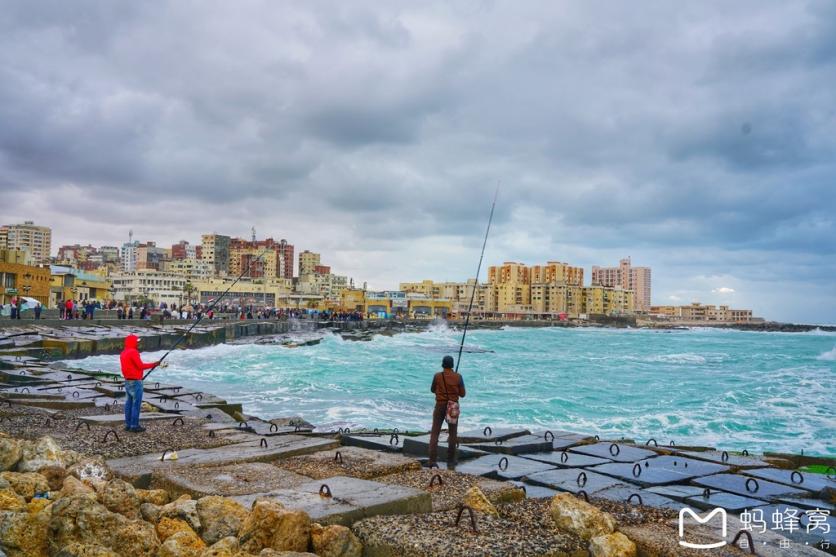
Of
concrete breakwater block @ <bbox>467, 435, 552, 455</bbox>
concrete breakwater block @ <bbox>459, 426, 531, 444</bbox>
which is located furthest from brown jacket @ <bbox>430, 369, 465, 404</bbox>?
concrete breakwater block @ <bbox>459, 426, 531, 444</bbox>

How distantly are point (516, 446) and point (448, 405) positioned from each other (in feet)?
4.01

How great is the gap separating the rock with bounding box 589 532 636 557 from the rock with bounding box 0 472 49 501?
3618 mm

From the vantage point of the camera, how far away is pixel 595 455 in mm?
6809

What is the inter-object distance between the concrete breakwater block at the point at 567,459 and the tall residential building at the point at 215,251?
534ft

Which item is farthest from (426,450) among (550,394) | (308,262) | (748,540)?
(308,262)

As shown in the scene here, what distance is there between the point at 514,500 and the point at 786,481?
2937 millimetres

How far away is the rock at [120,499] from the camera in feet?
12.8

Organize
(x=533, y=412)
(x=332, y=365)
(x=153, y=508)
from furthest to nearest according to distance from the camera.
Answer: (x=332, y=365) → (x=533, y=412) → (x=153, y=508)

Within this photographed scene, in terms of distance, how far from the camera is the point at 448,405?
6113 mm

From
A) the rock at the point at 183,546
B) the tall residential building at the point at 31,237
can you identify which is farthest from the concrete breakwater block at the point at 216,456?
the tall residential building at the point at 31,237

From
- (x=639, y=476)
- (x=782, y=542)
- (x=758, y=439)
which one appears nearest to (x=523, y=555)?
(x=782, y=542)

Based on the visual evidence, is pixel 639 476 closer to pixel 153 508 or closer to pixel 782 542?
pixel 782 542

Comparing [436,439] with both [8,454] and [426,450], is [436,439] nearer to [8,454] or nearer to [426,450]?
[426,450]

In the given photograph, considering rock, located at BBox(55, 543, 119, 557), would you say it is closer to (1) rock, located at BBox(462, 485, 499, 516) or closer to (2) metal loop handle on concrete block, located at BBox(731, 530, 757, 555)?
(1) rock, located at BBox(462, 485, 499, 516)
